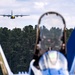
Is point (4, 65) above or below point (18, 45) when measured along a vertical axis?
above

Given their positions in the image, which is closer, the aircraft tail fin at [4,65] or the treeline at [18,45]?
the aircraft tail fin at [4,65]

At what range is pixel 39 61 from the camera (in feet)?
45.1

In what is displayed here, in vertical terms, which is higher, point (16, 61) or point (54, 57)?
point (54, 57)

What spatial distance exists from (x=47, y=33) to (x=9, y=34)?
6939 centimetres

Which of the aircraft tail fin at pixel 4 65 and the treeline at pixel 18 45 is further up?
the aircraft tail fin at pixel 4 65

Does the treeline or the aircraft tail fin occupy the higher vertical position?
the aircraft tail fin

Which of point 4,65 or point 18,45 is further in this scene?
point 18,45

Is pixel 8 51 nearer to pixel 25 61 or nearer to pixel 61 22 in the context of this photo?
pixel 25 61

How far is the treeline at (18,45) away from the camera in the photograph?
228 feet

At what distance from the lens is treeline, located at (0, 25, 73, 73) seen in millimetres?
69625

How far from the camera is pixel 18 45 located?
258 ft

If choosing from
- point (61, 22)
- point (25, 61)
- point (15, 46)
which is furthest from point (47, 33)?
point (15, 46)

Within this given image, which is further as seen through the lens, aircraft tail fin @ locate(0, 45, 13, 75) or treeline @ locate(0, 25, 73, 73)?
treeline @ locate(0, 25, 73, 73)

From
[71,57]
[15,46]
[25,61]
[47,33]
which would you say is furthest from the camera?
[15,46]
